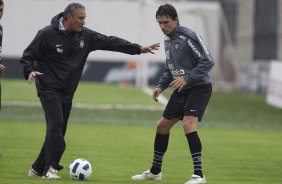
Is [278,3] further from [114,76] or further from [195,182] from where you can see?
[195,182]

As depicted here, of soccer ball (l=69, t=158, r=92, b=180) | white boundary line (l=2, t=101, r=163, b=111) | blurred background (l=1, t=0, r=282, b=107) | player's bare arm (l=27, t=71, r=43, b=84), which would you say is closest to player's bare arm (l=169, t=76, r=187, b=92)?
soccer ball (l=69, t=158, r=92, b=180)

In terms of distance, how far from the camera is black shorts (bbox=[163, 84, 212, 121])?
444 inches

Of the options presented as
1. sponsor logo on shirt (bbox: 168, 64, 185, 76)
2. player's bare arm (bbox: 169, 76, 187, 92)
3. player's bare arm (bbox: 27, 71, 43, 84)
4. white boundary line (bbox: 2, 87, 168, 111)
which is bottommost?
white boundary line (bbox: 2, 87, 168, 111)

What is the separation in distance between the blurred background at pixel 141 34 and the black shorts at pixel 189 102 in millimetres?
30775

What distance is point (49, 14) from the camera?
149ft

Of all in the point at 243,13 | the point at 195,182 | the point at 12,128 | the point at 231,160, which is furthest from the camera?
the point at 243,13

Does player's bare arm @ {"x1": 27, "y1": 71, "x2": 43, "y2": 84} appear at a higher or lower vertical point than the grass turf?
higher

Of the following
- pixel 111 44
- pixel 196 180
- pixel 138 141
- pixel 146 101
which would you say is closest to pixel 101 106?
pixel 146 101

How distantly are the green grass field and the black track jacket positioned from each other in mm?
1243

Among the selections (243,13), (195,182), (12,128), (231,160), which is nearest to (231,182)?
(195,182)

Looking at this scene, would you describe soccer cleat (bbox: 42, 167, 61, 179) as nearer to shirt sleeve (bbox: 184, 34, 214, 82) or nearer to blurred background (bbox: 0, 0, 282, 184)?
blurred background (bbox: 0, 0, 282, 184)

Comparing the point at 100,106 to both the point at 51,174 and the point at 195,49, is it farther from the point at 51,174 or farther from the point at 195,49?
the point at 195,49

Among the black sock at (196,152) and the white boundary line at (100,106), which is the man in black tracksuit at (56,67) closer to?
the black sock at (196,152)

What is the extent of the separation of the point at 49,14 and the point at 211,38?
830cm
